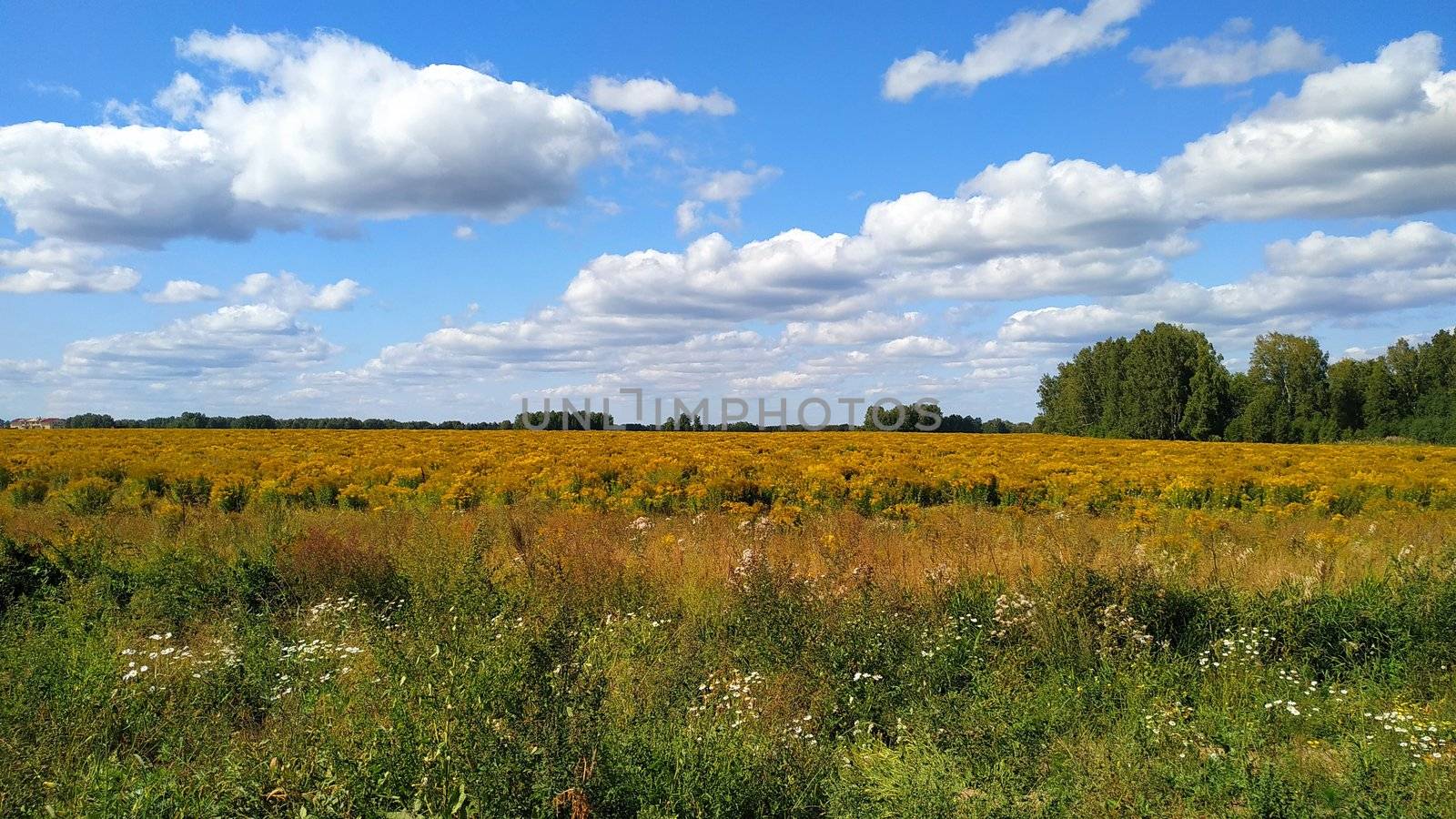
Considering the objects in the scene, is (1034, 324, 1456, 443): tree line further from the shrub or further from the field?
the shrub

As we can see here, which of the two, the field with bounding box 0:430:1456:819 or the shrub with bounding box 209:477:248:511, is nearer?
the field with bounding box 0:430:1456:819

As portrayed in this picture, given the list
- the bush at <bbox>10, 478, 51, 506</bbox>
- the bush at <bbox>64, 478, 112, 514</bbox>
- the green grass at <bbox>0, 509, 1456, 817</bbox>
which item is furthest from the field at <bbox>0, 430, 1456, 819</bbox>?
the bush at <bbox>10, 478, 51, 506</bbox>

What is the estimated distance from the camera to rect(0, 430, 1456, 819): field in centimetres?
418

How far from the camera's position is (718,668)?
6.11m

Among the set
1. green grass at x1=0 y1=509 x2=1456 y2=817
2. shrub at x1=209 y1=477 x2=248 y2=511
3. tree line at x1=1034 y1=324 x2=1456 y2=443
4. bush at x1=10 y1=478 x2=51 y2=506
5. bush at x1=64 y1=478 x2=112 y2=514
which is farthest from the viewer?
tree line at x1=1034 y1=324 x2=1456 y2=443

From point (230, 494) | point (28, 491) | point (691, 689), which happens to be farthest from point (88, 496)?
point (691, 689)

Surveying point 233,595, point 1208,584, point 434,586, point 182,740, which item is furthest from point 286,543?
point 1208,584

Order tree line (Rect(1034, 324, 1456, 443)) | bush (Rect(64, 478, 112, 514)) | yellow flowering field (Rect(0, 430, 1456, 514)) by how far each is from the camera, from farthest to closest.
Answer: tree line (Rect(1034, 324, 1456, 443)), yellow flowering field (Rect(0, 430, 1456, 514)), bush (Rect(64, 478, 112, 514))

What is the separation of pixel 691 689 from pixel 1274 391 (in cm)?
8174

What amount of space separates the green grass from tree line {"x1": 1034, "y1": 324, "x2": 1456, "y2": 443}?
72.8 m

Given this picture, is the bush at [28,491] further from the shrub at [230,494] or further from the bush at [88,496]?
the shrub at [230,494]

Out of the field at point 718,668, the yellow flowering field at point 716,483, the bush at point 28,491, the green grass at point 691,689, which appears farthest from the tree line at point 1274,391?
the bush at point 28,491

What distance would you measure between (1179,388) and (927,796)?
7997cm

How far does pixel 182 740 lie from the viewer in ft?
15.8
